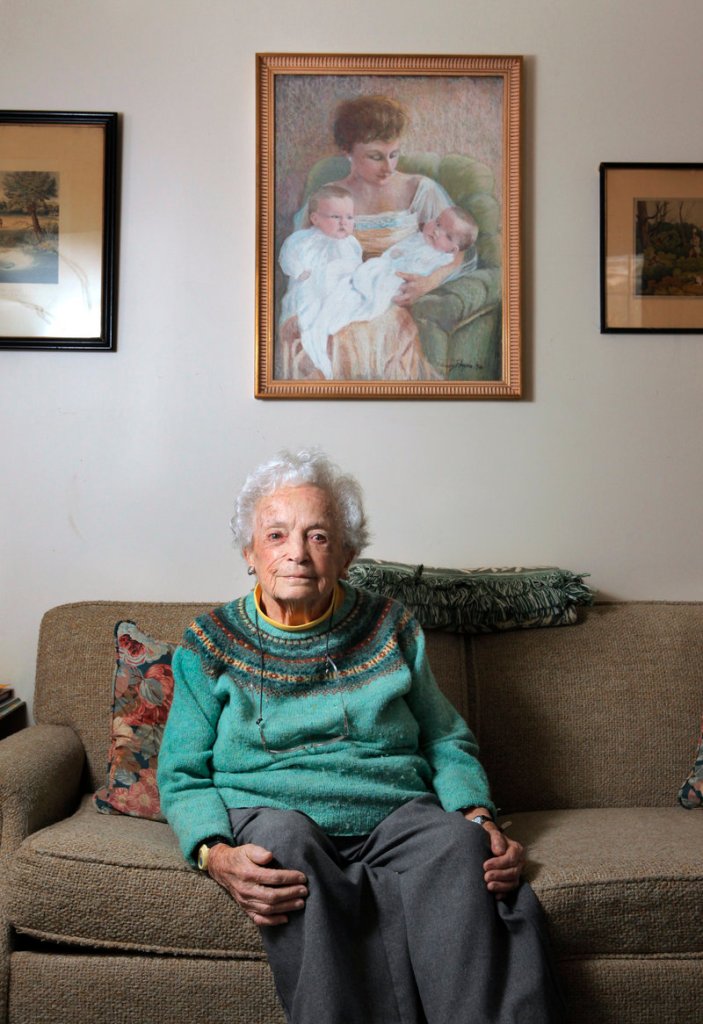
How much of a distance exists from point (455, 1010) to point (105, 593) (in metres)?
1.45

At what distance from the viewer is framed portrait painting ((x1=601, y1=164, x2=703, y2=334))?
250cm

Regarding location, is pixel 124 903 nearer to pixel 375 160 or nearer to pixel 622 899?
pixel 622 899

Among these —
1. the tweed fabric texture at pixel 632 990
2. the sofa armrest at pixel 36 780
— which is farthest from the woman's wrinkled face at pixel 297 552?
the tweed fabric texture at pixel 632 990

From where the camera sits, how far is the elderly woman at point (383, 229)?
2480 mm

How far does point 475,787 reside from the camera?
5.74 feet

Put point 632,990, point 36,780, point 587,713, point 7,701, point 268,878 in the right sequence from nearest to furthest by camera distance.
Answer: point 268,878 < point 632,990 < point 36,780 < point 587,713 < point 7,701

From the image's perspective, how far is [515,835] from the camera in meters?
1.85

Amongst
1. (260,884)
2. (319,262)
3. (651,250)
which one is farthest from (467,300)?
(260,884)

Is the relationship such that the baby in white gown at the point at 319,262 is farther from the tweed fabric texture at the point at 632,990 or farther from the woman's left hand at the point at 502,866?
the tweed fabric texture at the point at 632,990

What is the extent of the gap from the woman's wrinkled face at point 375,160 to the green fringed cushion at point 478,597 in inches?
39.8

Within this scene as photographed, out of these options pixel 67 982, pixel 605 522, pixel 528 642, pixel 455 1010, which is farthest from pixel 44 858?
pixel 605 522

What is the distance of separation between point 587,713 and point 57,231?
1.77m

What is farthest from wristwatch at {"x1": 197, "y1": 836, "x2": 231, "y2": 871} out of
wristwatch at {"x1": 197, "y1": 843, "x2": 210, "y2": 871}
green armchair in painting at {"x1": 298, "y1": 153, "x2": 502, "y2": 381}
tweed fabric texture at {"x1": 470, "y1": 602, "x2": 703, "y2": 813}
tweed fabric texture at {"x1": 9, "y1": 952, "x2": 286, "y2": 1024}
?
green armchair in painting at {"x1": 298, "y1": 153, "x2": 502, "y2": 381}

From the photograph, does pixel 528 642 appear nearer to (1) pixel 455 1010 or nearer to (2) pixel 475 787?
(2) pixel 475 787
